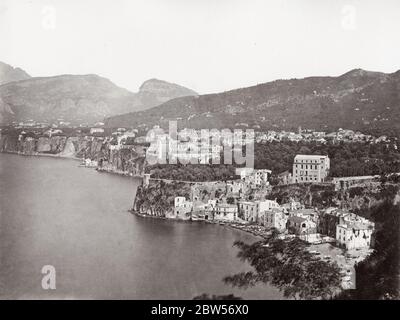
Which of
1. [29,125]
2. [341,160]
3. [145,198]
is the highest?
[29,125]

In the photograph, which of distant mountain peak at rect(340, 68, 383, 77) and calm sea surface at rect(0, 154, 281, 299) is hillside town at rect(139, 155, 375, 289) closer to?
calm sea surface at rect(0, 154, 281, 299)

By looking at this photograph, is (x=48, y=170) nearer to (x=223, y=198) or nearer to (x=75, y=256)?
(x=223, y=198)

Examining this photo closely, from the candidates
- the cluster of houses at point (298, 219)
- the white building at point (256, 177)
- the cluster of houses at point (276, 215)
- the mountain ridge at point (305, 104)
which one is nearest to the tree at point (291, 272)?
the cluster of houses at point (298, 219)

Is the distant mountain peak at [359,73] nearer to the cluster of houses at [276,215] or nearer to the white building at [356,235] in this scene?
the cluster of houses at [276,215]

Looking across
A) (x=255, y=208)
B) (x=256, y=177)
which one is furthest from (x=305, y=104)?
(x=255, y=208)

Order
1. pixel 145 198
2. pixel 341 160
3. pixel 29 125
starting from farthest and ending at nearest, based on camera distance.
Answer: pixel 29 125, pixel 145 198, pixel 341 160

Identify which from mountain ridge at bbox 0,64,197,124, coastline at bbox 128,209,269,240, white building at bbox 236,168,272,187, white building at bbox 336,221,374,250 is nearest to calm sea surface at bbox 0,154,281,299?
coastline at bbox 128,209,269,240
